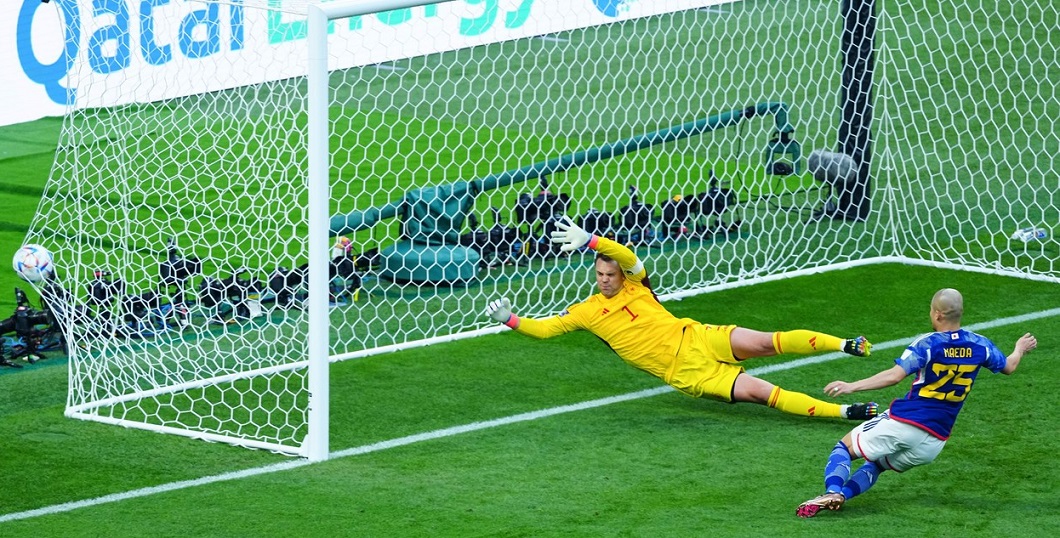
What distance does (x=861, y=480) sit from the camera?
21.1ft

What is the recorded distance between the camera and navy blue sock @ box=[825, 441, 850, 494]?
6.41 m

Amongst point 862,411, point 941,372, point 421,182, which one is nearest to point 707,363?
point 862,411

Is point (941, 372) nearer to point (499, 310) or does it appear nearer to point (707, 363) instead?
point (707, 363)

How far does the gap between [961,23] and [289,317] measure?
30.5 ft

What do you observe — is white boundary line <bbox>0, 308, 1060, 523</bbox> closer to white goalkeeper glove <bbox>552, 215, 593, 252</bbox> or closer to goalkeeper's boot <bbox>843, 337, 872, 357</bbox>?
white goalkeeper glove <bbox>552, 215, 593, 252</bbox>

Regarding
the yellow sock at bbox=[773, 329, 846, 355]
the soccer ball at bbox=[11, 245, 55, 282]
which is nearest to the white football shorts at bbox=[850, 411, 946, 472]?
the yellow sock at bbox=[773, 329, 846, 355]

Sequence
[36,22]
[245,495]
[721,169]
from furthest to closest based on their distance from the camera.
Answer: [36,22], [721,169], [245,495]

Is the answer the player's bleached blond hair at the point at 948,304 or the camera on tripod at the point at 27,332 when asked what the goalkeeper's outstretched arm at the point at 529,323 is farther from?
the camera on tripod at the point at 27,332

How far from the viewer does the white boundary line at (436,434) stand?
6770 millimetres

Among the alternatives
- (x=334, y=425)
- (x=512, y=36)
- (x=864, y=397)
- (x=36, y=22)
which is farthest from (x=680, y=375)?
(x=36, y=22)

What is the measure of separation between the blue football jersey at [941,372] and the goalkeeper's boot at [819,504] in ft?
1.42

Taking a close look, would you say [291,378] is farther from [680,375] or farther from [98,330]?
[680,375]

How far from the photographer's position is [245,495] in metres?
6.81

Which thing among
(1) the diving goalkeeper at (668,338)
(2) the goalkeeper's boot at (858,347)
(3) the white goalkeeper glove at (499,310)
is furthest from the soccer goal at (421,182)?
(2) the goalkeeper's boot at (858,347)
